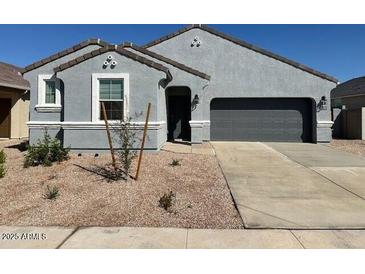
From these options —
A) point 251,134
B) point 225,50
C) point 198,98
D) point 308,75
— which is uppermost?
point 225,50

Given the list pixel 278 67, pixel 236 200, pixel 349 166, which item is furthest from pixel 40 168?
pixel 278 67

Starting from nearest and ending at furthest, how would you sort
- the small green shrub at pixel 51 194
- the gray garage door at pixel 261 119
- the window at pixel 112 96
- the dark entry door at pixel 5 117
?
1. the small green shrub at pixel 51 194
2. the window at pixel 112 96
3. the gray garage door at pixel 261 119
4. the dark entry door at pixel 5 117

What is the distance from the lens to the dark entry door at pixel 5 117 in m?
18.5

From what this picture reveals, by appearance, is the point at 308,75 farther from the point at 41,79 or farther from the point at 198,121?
the point at 41,79

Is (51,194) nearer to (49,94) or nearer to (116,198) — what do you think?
(116,198)

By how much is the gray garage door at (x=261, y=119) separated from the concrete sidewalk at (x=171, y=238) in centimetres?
1295

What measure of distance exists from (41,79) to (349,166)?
466 inches

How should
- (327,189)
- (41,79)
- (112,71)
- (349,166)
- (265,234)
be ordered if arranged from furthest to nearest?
(41,79)
(112,71)
(349,166)
(327,189)
(265,234)

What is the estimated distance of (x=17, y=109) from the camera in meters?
18.7

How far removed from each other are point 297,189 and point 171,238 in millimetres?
3959

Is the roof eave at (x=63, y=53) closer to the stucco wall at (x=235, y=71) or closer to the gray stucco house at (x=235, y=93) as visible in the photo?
the gray stucco house at (x=235, y=93)

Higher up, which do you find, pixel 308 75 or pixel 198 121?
pixel 308 75

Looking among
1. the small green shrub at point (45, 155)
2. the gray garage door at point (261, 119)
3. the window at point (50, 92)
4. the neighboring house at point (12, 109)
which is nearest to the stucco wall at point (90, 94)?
the window at point (50, 92)

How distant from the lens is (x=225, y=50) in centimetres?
1723
